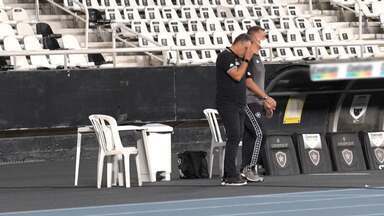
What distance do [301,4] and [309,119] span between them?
11230mm

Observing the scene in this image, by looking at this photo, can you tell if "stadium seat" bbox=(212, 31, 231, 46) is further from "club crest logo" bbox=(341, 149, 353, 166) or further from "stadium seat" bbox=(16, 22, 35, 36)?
"club crest logo" bbox=(341, 149, 353, 166)

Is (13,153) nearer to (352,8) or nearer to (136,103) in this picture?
(136,103)

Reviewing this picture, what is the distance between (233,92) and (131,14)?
11.1 metres

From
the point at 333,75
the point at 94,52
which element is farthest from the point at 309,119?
the point at 333,75

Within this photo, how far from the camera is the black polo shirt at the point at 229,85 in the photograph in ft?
43.6

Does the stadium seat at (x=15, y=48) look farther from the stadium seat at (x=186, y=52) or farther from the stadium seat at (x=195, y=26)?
the stadium seat at (x=195, y=26)

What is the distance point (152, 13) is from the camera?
2448cm

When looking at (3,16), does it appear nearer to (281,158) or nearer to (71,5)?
(71,5)

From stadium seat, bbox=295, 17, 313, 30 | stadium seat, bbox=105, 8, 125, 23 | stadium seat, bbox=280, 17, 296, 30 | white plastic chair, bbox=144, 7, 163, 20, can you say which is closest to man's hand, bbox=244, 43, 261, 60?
stadium seat, bbox=105, 8, 125, 23

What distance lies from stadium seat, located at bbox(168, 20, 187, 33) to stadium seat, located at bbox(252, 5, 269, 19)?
8.82ft

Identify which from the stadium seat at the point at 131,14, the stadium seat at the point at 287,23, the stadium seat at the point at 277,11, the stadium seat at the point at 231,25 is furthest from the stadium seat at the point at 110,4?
the stadium seat at the point at 277,11

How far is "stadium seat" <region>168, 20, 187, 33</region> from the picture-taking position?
2403 centimetres

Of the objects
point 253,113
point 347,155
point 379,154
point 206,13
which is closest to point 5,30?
point 206,13

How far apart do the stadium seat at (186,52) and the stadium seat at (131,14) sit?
1.33 m
